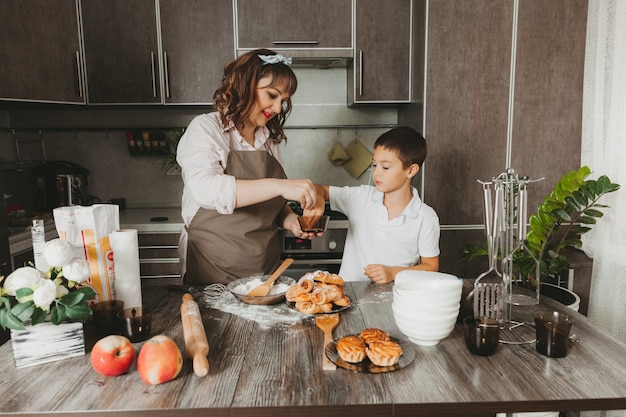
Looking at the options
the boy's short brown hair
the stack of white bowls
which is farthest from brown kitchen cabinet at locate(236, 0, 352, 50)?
the stack of white bowls

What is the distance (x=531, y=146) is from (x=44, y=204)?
3026 millimetres

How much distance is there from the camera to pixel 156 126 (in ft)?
10.5

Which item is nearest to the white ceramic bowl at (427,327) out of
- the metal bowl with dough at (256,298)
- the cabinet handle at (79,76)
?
the metal bowl with dough at (256,298)

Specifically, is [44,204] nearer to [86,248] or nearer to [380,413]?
[86,248]

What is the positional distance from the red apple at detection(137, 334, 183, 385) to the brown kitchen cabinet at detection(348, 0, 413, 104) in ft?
7.45

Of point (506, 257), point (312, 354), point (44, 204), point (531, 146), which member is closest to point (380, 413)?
point (312, 354)

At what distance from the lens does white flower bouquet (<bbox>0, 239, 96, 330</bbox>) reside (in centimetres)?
93

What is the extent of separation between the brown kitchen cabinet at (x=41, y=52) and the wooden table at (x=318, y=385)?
1.81 m

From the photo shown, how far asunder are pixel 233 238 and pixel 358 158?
166 cm

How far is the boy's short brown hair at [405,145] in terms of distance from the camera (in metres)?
1.80

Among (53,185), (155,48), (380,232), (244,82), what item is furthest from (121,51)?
(380,232)

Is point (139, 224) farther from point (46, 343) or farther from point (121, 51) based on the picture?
point (46, 343)

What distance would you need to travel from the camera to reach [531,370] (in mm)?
946

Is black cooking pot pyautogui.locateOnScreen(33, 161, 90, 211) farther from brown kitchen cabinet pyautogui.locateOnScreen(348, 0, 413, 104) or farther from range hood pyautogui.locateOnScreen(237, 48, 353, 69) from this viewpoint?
brown kitchen cabinet pyautogui.locateOnScreen(348, 0, 413, 104)
